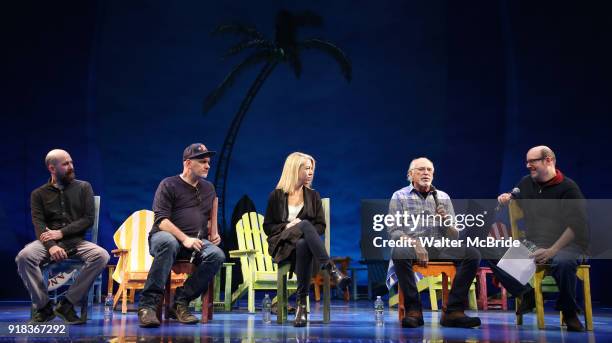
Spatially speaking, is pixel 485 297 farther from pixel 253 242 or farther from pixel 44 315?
pixel 44 315

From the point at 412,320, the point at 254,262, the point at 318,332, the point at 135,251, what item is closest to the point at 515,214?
the point at 412,320

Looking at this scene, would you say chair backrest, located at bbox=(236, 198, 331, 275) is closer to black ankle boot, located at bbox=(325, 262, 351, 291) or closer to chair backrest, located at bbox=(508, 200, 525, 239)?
black ankle boot, located at bbox=(325, 262, 351, 291)

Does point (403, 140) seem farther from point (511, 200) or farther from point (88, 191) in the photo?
point (88, 191)

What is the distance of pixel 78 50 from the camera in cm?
861

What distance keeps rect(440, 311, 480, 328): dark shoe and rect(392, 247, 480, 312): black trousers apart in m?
0.04

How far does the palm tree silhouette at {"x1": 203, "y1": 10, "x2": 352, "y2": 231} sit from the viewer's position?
9.09 metres

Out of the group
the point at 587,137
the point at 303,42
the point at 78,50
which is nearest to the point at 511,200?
the point at 587,137

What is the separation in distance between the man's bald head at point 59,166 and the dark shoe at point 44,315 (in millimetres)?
879

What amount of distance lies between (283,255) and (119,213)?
205 inches

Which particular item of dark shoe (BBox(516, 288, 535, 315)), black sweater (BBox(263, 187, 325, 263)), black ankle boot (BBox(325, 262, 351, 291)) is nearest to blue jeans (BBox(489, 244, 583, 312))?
dark shoe (BBox(516, 288, 535, 315))

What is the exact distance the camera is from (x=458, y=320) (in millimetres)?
3996

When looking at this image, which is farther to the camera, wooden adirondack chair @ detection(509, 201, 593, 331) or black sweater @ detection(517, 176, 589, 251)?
black sweater @ detection(517, 176, 589, 251)

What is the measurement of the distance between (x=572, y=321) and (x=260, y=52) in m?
6.48

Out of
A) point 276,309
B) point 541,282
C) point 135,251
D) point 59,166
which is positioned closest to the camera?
point 541,282
